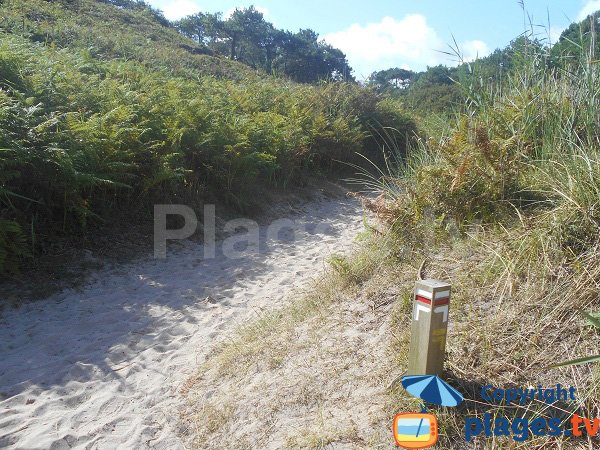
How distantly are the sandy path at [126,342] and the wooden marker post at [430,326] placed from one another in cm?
176

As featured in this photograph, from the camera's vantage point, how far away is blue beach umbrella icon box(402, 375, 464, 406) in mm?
2494

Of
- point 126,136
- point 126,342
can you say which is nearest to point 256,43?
point 126,136

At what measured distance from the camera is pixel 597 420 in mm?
2312

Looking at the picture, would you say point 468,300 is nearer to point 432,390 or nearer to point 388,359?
point 388,359

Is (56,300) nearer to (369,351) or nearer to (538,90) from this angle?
(369,351)

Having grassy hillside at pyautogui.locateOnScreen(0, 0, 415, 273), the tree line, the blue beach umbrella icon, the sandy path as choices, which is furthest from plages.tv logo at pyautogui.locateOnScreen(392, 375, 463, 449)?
the tree line

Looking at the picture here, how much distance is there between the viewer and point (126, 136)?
6.86m

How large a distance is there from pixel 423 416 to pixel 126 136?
568 cm

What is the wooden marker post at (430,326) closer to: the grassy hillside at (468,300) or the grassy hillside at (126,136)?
the grassy hillside at (468,300)

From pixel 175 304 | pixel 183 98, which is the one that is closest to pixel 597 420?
pixel 175 304

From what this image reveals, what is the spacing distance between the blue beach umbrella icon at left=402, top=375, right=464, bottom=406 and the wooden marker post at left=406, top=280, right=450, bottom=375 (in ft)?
0.19

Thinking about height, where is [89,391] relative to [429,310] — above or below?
below

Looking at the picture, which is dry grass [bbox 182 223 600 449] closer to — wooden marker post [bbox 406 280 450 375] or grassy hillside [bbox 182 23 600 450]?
grassy hillside [bbox 182 23 600 450]

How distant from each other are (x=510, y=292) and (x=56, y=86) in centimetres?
624
